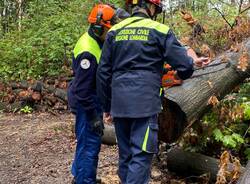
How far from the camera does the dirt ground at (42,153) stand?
18.7 feet

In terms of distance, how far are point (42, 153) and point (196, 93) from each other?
313 cm

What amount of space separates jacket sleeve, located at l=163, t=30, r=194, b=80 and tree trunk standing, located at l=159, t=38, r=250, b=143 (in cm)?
87

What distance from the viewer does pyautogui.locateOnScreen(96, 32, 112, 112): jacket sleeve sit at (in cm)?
415

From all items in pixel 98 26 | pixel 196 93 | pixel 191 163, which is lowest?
pixel 191 163

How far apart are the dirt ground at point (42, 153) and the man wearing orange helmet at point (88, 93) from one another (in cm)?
67

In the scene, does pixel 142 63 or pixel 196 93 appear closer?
pixel 142 63

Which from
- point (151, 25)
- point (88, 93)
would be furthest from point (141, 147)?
point (151, 25)

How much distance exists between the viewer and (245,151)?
5.30 metres

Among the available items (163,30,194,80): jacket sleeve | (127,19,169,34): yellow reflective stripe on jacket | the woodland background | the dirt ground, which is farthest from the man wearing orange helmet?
the woodland background

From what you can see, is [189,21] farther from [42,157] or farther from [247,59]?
[42,157]

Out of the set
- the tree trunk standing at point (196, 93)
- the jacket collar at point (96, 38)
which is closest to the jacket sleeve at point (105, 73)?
the jacket collar at point (96, 38)

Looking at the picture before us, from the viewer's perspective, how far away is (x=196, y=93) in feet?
16.5

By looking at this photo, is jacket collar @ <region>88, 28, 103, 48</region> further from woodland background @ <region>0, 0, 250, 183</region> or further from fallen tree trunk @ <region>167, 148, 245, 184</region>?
fallen tree trunk @ <region>167, 148, 245, 184</region>

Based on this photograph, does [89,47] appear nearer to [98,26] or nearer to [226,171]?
[98,26]
